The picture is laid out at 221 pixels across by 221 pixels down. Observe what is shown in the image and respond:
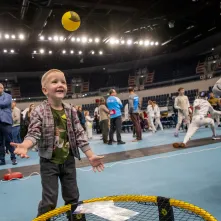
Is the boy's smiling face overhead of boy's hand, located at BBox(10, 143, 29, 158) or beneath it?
overhead

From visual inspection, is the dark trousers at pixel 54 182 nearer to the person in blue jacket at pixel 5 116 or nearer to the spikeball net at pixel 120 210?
the spikeball net at pixel 120 210

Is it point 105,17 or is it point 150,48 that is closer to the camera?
point 105,17

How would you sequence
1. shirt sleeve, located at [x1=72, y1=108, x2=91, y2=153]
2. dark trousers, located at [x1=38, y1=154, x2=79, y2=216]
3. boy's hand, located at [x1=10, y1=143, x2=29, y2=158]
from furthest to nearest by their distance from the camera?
shirt sleeve, located at [x1=72, y1=108, x2=91, y2=153] → dark trousers, located at [x1=38, y1=154, x2=79, y2=216] → boy's hand, located at [x1=10, y1=143, x2=29, y2=158]

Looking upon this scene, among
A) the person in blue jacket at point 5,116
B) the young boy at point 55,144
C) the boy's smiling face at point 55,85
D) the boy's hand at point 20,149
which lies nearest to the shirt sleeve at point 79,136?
the young boy at point 55,144

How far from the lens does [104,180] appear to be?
11.1ft

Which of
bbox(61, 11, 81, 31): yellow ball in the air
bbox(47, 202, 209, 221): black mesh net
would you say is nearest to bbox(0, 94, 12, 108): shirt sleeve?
bbox(61, 11, 81, 31): yellow ball in the air

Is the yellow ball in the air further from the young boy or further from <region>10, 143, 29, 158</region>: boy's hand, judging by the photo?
<region>10, 143, 29, 158</region>: boy's hand

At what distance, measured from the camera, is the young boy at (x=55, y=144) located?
167cm

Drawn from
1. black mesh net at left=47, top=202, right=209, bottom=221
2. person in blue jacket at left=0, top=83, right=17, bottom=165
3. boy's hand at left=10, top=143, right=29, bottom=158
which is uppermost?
person in blue jacket at left=0, top=83, right=17, bottom=165

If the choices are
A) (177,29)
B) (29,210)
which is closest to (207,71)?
(177,29)

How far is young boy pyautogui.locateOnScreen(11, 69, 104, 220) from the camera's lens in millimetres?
1673

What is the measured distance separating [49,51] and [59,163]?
71.8 ft

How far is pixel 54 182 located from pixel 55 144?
265mm

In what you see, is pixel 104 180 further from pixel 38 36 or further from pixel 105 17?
pixel 38 36
